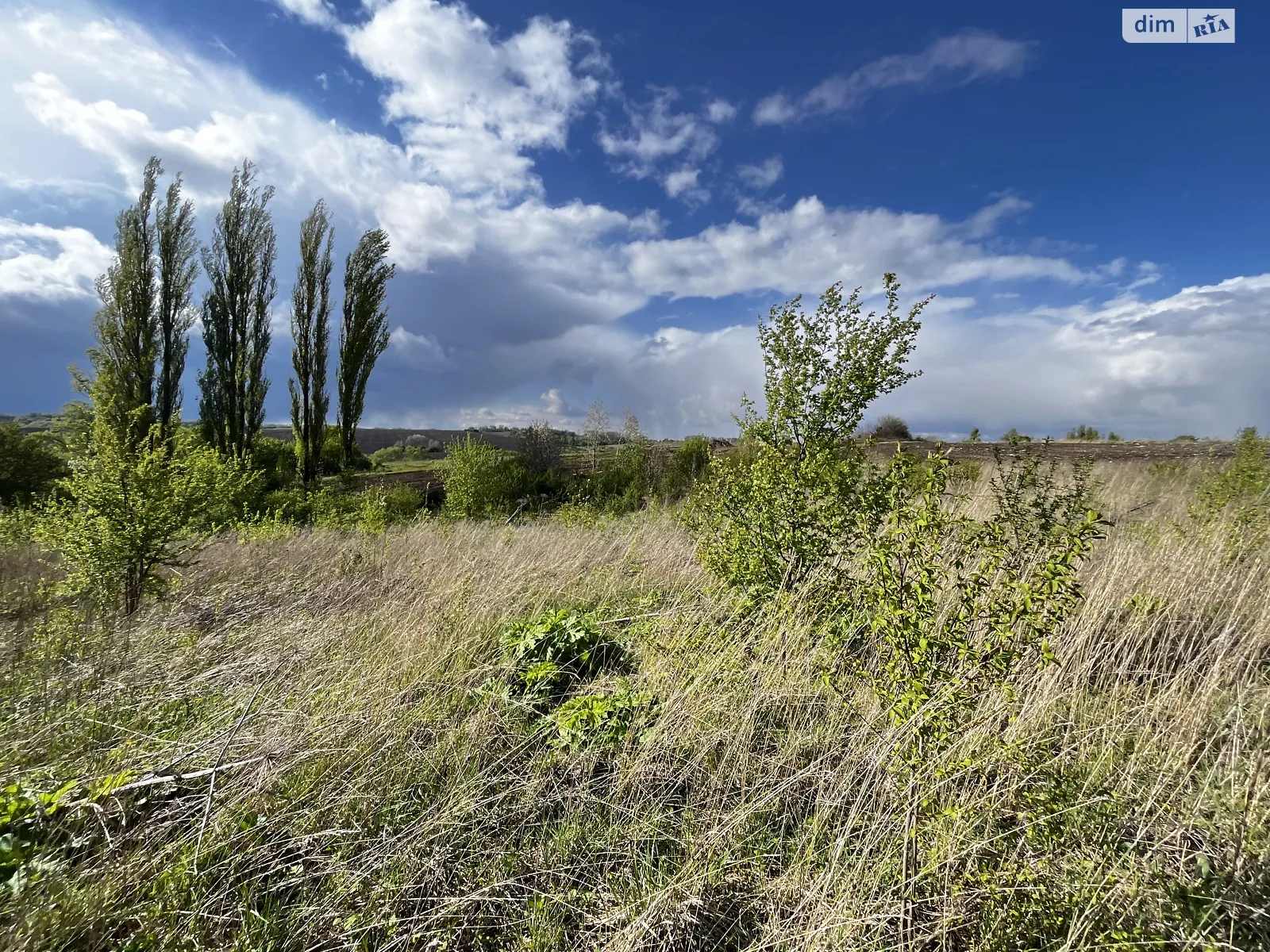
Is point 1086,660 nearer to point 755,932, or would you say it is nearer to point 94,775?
point 755,932

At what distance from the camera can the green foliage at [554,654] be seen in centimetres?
335

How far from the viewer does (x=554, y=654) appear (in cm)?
361

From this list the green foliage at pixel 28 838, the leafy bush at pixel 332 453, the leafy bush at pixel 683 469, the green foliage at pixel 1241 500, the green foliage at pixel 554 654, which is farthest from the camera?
Result: the leafy bush at pixel 332 453

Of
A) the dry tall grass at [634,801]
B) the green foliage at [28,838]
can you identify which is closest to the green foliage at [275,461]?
the dry tall grass at [634,801]

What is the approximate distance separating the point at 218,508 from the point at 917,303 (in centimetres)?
729

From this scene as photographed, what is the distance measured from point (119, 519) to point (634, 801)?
204 inches

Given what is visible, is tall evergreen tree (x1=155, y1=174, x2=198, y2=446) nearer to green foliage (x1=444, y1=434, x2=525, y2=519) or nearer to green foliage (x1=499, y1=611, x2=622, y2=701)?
green foliage (x1=444, y1=434, x2=525, y2=519)

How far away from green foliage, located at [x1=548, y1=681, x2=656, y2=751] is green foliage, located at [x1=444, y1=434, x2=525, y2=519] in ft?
33.5

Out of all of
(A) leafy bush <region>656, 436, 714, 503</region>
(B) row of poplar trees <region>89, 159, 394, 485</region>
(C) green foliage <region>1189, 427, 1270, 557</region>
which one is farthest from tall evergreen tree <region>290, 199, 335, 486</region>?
(C) green foliage <region>1189, 427, 1270, 557</region>

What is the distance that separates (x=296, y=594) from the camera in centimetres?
538

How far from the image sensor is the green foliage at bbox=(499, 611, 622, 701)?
3.35 meters

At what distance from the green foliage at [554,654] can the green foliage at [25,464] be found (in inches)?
824

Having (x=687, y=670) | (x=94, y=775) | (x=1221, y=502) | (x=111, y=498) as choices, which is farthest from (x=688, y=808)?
(x=1221, y=502)

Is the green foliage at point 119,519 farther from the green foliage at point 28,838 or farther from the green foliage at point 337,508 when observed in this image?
the green foliage at point 337,508
